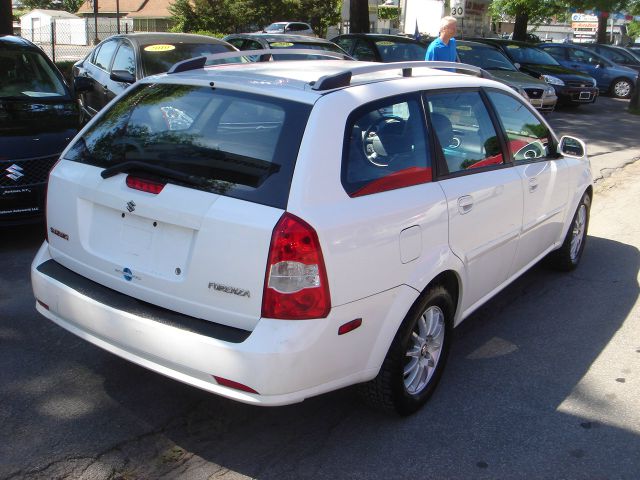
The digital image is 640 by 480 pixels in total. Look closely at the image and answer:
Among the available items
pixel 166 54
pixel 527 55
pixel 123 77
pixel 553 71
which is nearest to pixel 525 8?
pixel 527 55

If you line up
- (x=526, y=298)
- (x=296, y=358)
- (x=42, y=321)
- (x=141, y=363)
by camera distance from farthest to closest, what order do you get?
(x=526, y=298), (x=42, y=321), (x=141, y=363), (x=296, y=358)

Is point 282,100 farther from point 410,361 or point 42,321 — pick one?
point 42,321

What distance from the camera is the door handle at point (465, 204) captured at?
3.77m

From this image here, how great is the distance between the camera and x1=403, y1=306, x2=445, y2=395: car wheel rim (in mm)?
3600

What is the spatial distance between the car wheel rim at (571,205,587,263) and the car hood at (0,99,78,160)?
4451 millimetres

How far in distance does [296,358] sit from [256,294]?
0.31m

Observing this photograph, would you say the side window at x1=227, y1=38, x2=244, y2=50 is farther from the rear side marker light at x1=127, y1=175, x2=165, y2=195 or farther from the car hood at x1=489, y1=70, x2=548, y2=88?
the rear side marker light at x1=127, y1=175, x2=165, y2=195

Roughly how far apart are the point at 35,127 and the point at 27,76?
1292 mm

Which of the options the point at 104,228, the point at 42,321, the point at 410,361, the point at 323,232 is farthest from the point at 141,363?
the point at 42,321

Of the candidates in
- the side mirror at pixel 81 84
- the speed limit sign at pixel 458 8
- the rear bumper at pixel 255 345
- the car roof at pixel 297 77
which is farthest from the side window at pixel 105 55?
the speed limit sign at pixel 458 8

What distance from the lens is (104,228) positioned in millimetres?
3377

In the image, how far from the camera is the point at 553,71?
1798cm

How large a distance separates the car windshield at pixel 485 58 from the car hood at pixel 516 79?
0.44 meters

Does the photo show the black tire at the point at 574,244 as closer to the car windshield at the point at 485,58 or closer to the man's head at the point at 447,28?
the man's head at the point at 447,28
